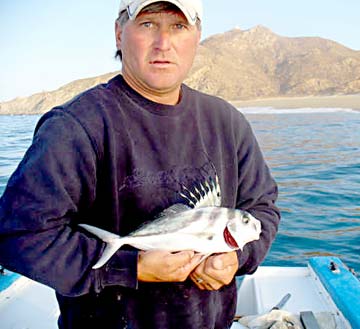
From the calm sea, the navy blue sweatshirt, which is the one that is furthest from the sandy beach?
the navy blue sweatshirt

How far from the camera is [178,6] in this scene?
2115 millimetres

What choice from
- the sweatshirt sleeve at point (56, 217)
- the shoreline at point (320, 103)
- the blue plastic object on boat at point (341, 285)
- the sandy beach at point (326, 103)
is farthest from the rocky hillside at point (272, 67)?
the sweatshirt sleeve at point (56, 217)

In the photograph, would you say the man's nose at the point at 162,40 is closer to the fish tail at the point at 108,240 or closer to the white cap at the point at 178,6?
the white cap at the point at 178,6

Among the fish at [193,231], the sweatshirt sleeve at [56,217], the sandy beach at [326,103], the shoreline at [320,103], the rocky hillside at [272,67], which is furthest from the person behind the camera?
the rocky hillside at [272,67]

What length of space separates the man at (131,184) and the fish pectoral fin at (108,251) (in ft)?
0.09

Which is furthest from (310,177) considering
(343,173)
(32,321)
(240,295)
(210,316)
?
(210,316)

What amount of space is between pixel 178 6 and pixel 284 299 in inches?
126

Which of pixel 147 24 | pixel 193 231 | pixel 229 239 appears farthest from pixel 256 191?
pixel 147 24

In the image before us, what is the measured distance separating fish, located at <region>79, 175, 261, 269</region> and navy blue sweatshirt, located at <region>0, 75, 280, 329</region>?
0.07 meters

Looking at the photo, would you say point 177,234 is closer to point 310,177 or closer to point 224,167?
point 224,167

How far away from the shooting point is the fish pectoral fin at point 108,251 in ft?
6.31

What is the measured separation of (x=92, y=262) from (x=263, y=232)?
3.38 ft

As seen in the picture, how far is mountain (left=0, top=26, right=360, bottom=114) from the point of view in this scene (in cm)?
7800

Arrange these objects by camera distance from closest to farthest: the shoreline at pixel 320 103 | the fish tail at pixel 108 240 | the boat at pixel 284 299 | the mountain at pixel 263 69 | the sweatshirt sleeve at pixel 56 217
Answer: 1. the sweatshirt sleeve at pixel 56 217
2. the fish tail at pixel 108 240
3. the boat at pixel 284 299
4. the shoreline at pixel 320 103
5. the mountain at pixel 263 69
